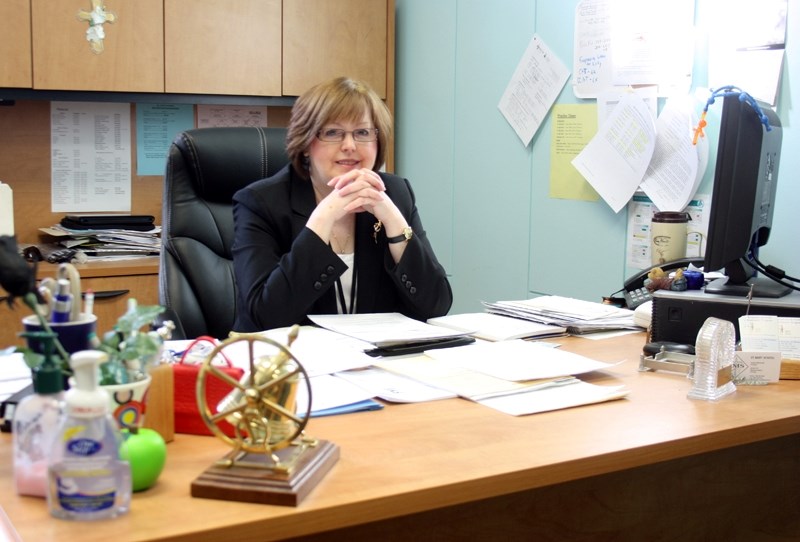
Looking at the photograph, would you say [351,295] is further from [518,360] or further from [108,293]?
[108,293]

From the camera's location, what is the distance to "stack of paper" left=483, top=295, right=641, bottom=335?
194 centimetres

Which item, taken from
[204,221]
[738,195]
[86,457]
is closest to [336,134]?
[204,221]

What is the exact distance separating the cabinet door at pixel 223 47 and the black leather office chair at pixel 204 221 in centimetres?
81

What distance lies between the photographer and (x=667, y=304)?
1755 millimetres

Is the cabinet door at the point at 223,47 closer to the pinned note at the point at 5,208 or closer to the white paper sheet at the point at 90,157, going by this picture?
the white paper sheet at the point at 90,157

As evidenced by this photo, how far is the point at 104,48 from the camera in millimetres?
2945

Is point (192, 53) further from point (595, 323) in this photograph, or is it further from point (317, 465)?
point (317, 465)

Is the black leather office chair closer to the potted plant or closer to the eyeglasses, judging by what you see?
the eyeglasses

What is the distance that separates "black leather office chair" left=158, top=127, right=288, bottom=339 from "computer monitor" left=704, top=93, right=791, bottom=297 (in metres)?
1.13

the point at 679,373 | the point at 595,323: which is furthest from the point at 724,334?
the point at 595,323

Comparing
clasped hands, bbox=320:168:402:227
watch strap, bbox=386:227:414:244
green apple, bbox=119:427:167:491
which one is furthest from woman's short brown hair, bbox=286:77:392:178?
green apple, bbox=119:427:167:491

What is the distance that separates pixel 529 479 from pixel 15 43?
2361 mm

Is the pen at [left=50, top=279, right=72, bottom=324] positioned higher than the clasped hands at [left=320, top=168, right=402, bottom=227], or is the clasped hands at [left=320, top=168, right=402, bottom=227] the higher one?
the clasped hands at [left=320, top=168, right=402, bottom=227]

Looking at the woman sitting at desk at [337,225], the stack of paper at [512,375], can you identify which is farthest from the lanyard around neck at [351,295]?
the stack of paper at [512,375]
